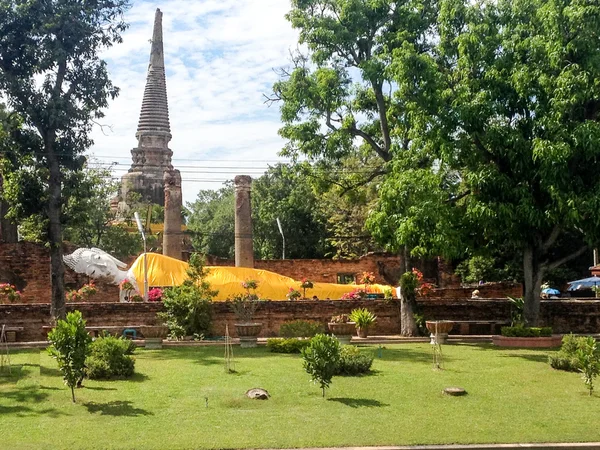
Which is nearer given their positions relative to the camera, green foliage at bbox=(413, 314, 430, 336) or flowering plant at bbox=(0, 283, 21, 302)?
green foliage at bbox=(413, 314, 430, 336)

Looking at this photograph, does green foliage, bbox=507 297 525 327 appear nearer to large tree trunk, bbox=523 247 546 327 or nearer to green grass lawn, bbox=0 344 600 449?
large tree trunk, bbox=523 247 546 327

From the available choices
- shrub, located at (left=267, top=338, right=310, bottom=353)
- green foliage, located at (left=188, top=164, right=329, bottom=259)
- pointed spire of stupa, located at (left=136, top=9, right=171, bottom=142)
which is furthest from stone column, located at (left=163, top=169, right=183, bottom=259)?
pointed spire of stupa, located at (left=136, top=9, right=171, bottom=142)

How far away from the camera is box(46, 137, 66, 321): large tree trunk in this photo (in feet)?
63.2

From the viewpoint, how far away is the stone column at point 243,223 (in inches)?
1183

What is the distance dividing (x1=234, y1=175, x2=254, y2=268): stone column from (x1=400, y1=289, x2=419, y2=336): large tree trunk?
1019 cm

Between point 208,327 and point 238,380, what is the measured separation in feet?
25.1

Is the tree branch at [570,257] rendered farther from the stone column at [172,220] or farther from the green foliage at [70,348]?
the stone column at [172,220]

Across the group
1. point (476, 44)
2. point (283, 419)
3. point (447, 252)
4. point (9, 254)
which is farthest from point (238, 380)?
point (9, 254)

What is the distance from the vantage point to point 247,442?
28.2 feet

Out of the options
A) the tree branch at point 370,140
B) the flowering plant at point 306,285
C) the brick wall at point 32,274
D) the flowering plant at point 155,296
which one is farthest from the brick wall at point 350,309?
the brick wall at point 32,274

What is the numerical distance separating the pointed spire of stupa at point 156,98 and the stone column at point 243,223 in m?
30.2

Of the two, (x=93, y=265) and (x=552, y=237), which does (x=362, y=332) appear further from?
(x=93, y=265)

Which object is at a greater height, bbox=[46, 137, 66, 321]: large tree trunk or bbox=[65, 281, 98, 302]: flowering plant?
bbox=[46, 137, 66, 321]: large tree trunk

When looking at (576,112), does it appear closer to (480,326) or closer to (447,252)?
(447,252)
